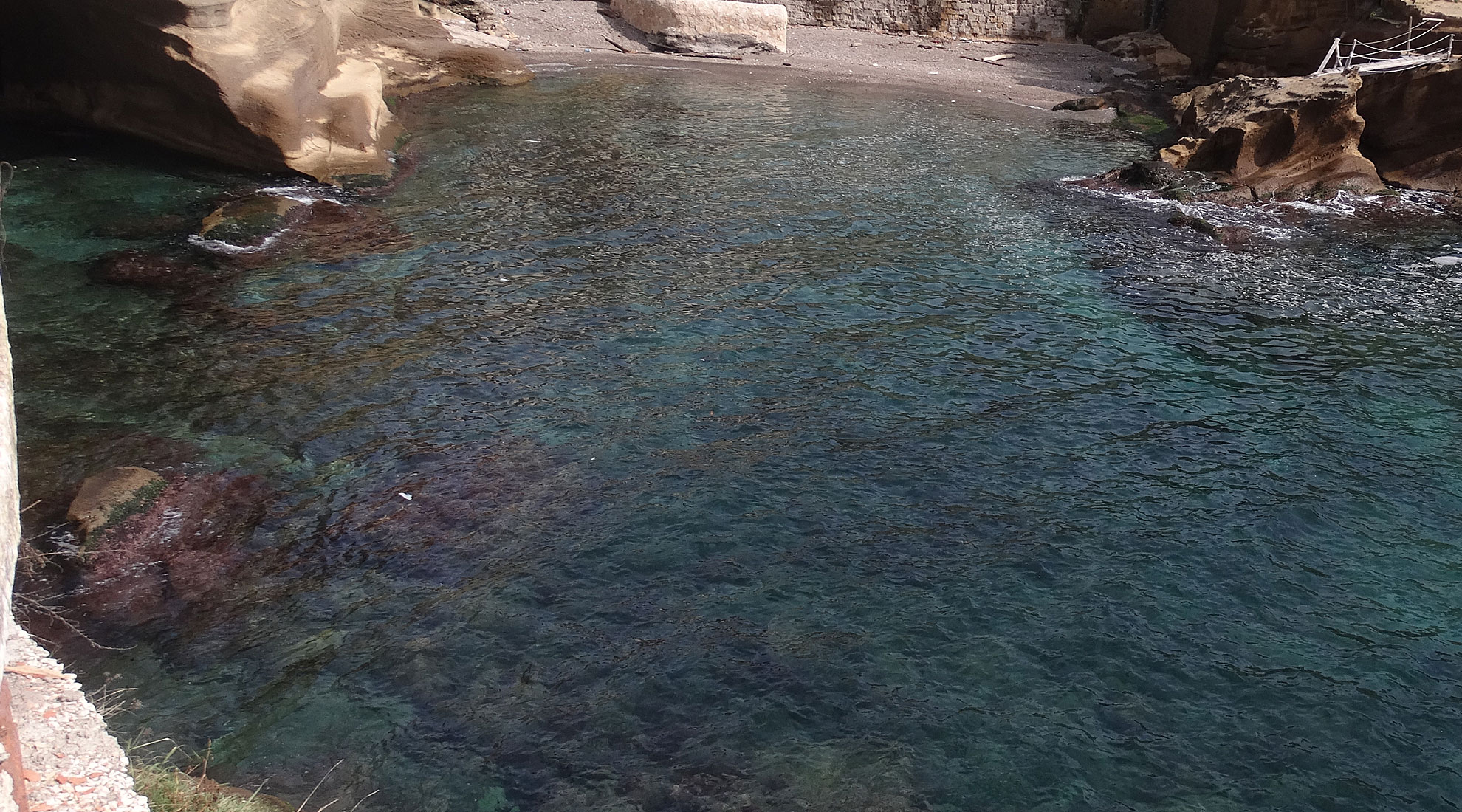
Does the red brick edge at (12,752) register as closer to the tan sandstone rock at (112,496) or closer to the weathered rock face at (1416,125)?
the tan sandstone rock at (112,496)

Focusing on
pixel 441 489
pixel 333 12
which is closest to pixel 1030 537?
pixel 441 489

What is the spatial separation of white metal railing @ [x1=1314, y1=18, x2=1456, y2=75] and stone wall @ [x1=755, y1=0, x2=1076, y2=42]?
1189cm

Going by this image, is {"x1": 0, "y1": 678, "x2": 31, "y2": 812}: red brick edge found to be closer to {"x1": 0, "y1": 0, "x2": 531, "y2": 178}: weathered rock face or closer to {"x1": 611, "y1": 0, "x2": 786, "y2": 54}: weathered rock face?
{"x1": 0, "y1": 0, "x2": 531, "y2": 178}: weathered rock face

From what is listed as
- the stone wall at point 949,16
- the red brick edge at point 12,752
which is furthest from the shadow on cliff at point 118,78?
the stone wall at point 949,16

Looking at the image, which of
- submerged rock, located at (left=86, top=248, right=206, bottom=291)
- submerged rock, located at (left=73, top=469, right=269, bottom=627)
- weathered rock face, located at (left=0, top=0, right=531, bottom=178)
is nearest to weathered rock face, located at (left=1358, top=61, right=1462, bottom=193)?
weathered rock face, located at (left=0, top=0, right=531, bottom=178)

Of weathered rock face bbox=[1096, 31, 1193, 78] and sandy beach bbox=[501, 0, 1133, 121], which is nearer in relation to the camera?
sandy beach bbox=[501, 0, 1133, 121]

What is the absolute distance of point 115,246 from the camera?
1275cm

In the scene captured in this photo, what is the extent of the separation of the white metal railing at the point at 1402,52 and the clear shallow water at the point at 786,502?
4.99 metres

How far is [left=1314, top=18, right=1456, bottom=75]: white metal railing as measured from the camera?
61.3ft

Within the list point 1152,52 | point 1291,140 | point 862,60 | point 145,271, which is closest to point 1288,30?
point 1152,52

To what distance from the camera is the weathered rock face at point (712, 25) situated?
2847 cm

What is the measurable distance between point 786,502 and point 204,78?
10.9 m

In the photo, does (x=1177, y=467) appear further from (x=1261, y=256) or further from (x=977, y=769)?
(x=1261, y=256)

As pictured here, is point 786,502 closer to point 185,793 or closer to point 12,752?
point 185,793
